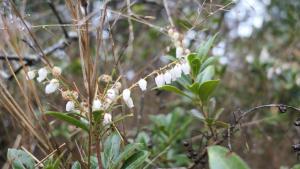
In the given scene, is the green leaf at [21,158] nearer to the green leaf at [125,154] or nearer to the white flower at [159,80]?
the green leaf at [125,154]

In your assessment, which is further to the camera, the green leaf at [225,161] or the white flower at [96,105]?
the white flower at [96,105]

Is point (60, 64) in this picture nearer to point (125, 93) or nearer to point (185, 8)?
point (185, 8)

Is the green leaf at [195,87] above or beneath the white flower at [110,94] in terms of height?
beneath

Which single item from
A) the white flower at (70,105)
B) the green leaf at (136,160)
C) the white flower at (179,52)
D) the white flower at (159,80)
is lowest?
the green leaf at (136,160)

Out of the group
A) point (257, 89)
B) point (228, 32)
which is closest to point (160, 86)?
point (257, 89)

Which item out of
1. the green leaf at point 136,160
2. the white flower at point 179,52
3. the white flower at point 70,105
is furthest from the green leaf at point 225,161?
the white flower at point 179,52

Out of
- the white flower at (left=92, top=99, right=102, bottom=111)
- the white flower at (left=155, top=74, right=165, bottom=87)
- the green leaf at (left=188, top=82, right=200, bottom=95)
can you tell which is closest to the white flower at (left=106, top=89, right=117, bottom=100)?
the white flower at (left=92, top=99, right=102, bottom=111)
